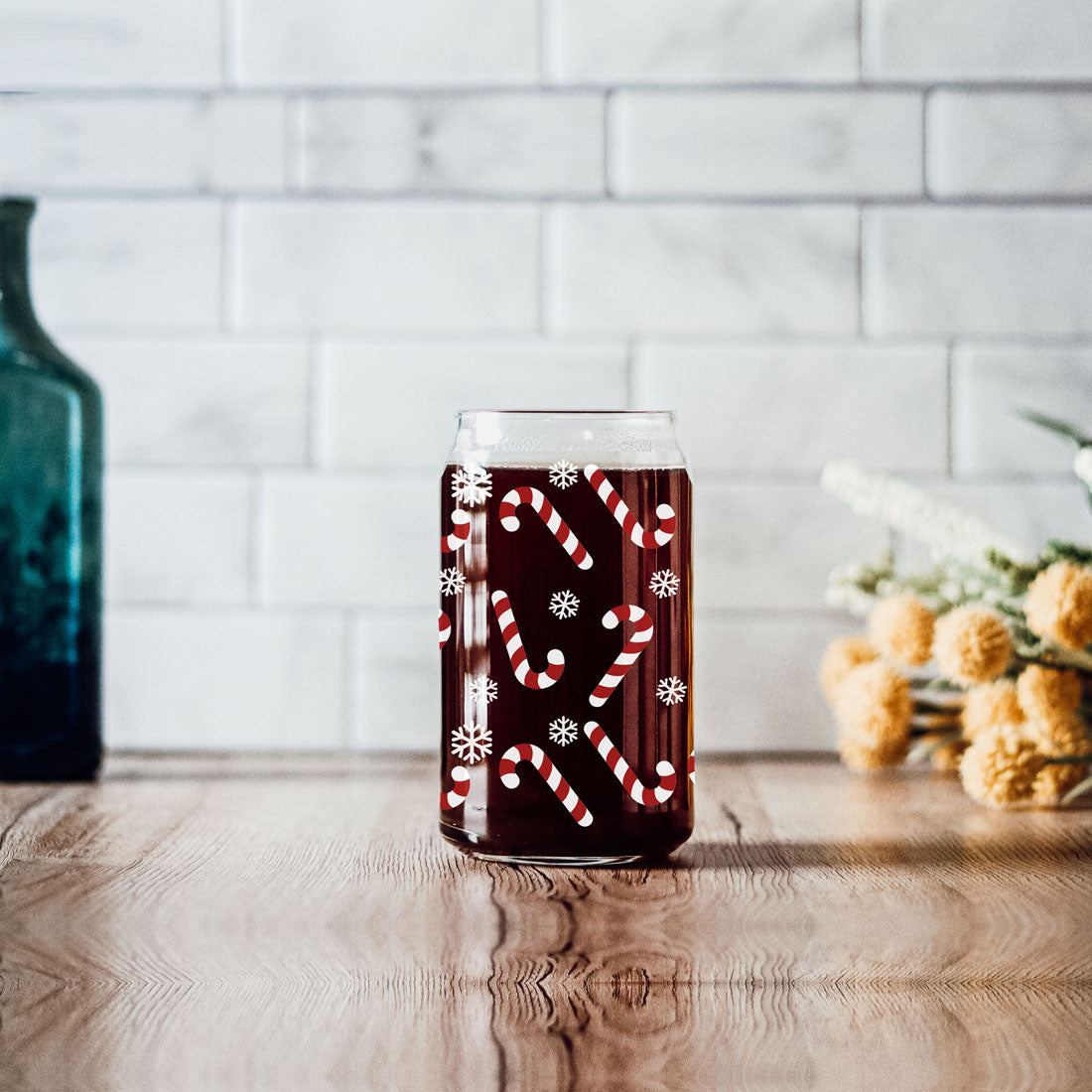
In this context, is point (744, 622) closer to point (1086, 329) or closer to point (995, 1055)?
A: point (1086, 329)

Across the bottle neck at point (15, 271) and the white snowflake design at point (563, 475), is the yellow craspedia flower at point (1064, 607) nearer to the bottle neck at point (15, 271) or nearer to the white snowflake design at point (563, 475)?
the white snowflake design at point (563, 475)

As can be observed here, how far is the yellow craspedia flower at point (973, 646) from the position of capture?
774mm

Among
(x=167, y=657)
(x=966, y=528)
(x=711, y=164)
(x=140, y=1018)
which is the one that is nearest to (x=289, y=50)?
(x=711, y=164)

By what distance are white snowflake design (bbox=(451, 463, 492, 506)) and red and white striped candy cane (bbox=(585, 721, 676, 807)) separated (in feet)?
0.42

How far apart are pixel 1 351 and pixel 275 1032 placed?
1.91ft

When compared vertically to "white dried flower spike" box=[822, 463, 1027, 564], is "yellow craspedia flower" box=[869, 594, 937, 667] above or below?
below

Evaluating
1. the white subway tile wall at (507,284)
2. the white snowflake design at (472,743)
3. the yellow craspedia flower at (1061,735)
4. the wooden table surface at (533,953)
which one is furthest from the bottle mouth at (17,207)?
the yellow craspedia flower at (1061,735)

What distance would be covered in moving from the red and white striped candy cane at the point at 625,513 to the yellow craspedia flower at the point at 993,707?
30 cm

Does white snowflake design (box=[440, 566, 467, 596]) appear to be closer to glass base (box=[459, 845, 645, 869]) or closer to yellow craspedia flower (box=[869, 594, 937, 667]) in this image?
glass base (box=[459, 845, 645, 869])

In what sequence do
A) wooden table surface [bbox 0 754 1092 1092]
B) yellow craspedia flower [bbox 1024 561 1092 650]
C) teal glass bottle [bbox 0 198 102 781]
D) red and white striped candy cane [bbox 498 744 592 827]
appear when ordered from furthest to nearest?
teal glass bottle [bbox 0 198 102 781]
yellow craspedia flower [bbox 1024 561 1092 650]
red and white striped candy cane [bbox 498 744 592 827]
wooden table surface [bbox 0 754 1092 1092]

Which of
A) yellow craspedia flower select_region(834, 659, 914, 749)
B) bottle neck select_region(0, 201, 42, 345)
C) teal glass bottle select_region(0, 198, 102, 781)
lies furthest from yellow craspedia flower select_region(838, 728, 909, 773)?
bottle neck select_region(0, 201, 42, 345)

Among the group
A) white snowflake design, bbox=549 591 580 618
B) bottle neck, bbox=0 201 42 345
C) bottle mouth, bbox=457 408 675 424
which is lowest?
white snowflake design, bbox=549 591 580 618

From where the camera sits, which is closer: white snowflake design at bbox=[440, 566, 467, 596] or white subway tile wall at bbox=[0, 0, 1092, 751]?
white snowflake design at bbox=[440, 566, 467, 596]

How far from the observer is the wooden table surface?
413mm
